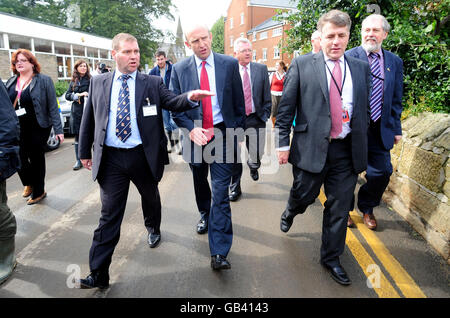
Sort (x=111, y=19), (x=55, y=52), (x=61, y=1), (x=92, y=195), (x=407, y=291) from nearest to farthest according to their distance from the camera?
(x=407, y=291)
(x=92, y=195)
(x=55, y=52)
(x=111, y=19)
(x=61, y=1)

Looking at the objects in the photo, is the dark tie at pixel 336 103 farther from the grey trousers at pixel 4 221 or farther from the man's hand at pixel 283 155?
the grey trousers at pixel 4 221

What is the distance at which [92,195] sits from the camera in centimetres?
525

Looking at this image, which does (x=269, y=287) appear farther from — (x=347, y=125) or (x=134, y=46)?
(x=134, y=46)

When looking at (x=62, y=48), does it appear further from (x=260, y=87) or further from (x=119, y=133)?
(x=119, y=133)

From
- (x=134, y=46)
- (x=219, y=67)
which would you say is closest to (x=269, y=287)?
(x=219, y=67)

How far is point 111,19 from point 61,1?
10.1 meters

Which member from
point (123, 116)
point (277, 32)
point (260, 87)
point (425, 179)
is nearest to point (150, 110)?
point (123, 116)

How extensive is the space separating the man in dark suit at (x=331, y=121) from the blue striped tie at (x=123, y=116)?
1373mm

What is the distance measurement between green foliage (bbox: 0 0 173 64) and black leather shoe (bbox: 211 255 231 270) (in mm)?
37782

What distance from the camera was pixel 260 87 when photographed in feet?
17.1

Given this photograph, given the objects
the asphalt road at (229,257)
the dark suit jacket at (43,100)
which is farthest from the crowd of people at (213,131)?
the dark suit jacket at (43,100)

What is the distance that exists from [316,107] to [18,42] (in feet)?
67.2

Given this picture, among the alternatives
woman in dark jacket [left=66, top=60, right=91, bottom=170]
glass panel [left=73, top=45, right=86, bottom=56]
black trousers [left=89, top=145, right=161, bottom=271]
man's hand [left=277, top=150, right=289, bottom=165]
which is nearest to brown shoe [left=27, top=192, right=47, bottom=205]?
woman in dark jacket [left=66, top=60, right=91, bottom=170]

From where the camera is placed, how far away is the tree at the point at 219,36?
2781 inches
